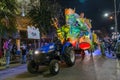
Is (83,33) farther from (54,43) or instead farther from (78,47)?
(54,43)

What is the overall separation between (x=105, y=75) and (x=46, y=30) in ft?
43.5

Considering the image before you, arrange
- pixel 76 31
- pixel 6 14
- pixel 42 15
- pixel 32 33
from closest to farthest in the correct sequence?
pixel 6 14 < pixel 42 15 < pixel 76 31 < pixel 32 33

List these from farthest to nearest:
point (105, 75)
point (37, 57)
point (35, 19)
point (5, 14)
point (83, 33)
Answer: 1. point (83, 33)
2. point (35, 19)
3. point (5, 14)
4. point (37, 57)
5. point (105, 75)

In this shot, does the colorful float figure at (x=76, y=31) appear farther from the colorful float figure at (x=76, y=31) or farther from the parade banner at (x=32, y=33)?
the parade banner at (x=32, y=33)

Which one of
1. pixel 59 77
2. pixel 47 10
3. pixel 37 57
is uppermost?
pixel 47 10

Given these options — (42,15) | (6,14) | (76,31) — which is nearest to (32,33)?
(42,15)

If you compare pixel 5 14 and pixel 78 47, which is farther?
pixel 78 47

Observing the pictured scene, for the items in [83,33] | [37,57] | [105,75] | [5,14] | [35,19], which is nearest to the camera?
[105,75]

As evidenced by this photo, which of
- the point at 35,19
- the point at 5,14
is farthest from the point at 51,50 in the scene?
the point at 35,19

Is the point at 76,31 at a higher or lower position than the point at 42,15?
lower

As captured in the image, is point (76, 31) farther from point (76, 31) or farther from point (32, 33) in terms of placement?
point (32, 33)

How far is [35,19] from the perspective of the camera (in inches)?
923

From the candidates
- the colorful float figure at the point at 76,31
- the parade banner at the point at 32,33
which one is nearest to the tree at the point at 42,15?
the colorful float figure at the point at 76,31

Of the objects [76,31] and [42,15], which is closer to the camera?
[42,15]
